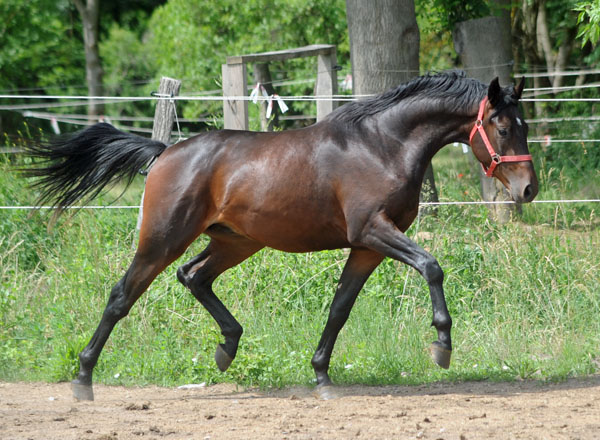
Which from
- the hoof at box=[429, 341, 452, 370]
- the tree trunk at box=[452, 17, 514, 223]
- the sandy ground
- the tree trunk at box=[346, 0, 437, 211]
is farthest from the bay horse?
the tree trunk at box=[452, 17, 514, 223]

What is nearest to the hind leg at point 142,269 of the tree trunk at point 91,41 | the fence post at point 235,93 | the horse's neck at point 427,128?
the horse's neck at point 427,128

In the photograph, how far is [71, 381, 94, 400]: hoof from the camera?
18.3 feet

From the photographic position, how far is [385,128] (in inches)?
210

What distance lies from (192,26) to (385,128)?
1183 centimetres

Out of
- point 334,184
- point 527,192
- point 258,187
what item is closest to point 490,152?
point 527,192

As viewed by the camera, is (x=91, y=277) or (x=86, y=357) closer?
(x=86, y=357)

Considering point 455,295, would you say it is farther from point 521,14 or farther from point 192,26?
point 192,26

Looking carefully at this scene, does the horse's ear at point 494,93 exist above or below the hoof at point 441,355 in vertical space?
above

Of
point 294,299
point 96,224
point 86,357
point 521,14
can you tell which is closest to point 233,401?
point 86,357

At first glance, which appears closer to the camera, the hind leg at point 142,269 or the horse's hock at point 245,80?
the hind leg at point 142,269

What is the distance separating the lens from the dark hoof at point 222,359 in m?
5.77

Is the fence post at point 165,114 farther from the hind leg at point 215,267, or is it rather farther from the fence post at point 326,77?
the hind leg at point 215,267

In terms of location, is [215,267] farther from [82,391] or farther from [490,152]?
[490,152]

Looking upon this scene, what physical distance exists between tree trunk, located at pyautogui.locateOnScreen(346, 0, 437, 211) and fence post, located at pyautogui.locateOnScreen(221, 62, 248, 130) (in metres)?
1.31
